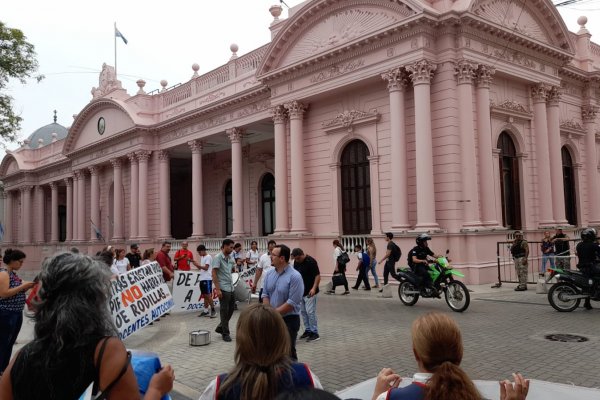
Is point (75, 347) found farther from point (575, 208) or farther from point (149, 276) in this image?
point (575, 208)

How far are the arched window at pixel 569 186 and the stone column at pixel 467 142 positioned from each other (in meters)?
7.72

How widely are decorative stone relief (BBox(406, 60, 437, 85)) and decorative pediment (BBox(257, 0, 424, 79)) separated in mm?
1452

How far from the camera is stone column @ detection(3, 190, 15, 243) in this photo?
42812 mm

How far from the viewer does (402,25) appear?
15344 mm

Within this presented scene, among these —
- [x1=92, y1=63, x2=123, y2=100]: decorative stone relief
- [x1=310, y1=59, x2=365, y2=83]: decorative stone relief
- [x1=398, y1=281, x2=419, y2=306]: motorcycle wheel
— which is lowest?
[x1=398, y1=281, x2=419, y2=306]: motorcycle wheel

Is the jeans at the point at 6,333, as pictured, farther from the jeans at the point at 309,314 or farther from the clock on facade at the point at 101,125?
the clock on facade at the point at 101,125

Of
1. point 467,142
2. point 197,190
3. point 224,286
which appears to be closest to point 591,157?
point 467,142

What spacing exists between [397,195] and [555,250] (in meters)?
4.69

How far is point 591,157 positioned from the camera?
70.3ft

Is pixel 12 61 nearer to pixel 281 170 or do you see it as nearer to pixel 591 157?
pixel 281 170

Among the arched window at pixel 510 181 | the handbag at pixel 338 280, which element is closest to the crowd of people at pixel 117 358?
the handbag at pixel 338 280

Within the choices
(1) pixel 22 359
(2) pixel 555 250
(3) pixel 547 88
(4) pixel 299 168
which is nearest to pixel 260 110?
(4) pixel 299 168

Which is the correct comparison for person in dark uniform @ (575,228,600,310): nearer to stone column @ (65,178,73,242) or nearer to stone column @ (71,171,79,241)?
stone column @ (71,171,79,241)

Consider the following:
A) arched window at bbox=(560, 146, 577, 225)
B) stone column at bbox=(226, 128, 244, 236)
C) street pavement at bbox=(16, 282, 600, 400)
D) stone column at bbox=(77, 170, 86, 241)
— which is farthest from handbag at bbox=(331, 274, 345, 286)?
stone column at bbox=(77, 170, 86, 241)
